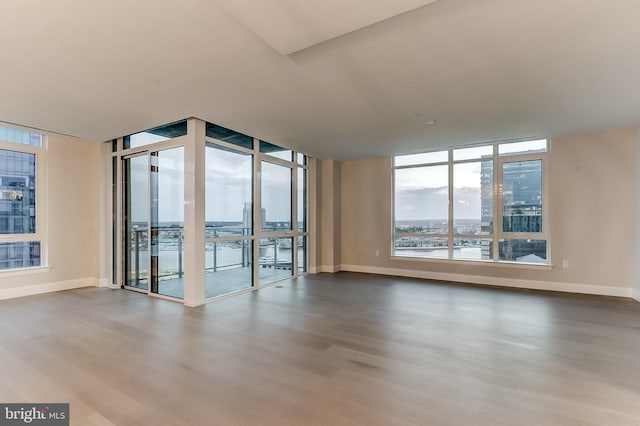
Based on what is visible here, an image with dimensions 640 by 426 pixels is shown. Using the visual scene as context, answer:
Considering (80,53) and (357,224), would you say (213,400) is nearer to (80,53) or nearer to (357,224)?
(80,53)

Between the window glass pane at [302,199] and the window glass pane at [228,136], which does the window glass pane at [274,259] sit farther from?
the window glass pane at [228,136]

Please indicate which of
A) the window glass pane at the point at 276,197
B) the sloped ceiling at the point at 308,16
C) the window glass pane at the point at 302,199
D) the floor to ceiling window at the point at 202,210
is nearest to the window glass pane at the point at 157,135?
the floor to ceiling window at the point at 202,210

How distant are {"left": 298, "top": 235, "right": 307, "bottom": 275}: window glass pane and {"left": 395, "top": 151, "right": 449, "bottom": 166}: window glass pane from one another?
2.68 meters

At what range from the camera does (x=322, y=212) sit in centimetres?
695

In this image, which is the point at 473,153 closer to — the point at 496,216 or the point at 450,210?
the point at 450,210

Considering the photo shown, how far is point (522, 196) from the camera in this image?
5332 mm

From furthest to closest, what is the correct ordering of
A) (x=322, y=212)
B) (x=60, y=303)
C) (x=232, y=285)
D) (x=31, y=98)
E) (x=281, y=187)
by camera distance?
(x=322, y=212) < (x=281, y=187) < (x=232, y=285) < (x=60, y=303) < (x=31, y=98)

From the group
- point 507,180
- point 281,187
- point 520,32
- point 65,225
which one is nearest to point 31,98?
point 65,225

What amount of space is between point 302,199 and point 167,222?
284 centimetres

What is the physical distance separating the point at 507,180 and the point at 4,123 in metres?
7.98

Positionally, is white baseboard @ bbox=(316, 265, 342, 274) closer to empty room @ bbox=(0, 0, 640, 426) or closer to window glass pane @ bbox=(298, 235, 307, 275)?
empty room @ bbox=(0, 0, 640, 426)

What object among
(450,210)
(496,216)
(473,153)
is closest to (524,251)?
(496,216)

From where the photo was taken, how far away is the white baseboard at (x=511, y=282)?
4.64 metres

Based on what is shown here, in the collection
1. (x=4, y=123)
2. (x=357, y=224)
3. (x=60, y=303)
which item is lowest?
(x=60, y=303)
